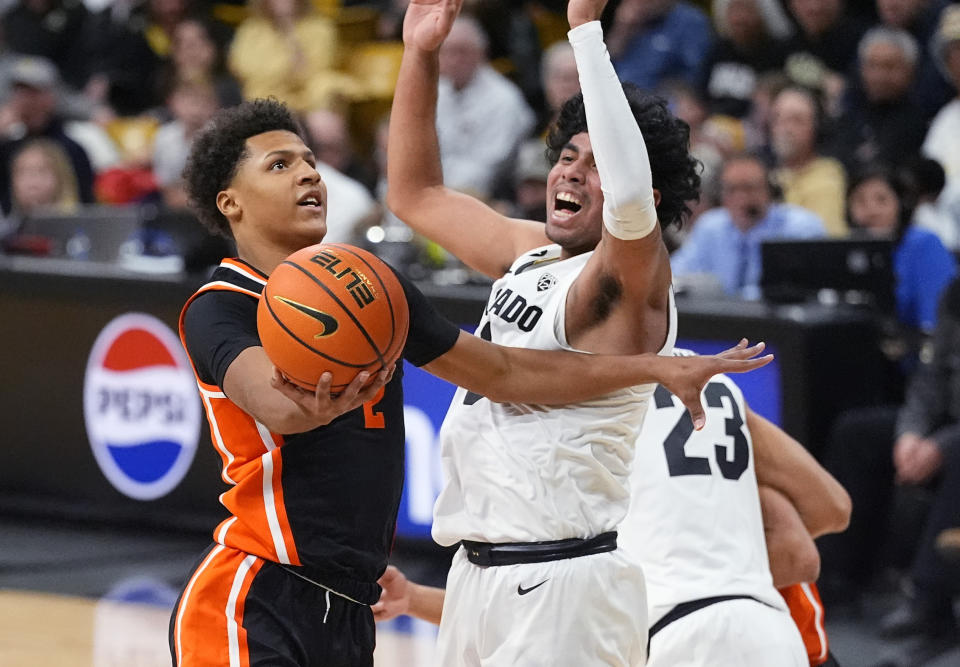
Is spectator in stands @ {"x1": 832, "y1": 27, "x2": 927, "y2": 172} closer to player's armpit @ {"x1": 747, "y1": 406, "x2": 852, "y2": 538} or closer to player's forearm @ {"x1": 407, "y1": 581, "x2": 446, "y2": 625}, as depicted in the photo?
player's armpit @ {"x1": 747, "y1": 406, "x2": 852, "y2": 538}

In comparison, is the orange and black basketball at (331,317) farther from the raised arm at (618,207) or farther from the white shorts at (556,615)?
the white shorts at (556,615)

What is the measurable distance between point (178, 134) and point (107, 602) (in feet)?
15.4

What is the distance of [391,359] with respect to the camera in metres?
2.78

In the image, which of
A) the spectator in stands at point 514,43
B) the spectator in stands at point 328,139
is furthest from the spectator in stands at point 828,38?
the spectator in stands at point 328,139

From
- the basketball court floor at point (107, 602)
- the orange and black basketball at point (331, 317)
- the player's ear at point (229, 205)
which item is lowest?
the basketball court floor at point (107, 602)

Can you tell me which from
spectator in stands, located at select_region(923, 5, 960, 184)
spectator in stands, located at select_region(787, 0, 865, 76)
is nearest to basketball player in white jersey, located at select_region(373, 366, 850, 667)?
spectator in stands, located at select_region(923, 5, 960, 184)

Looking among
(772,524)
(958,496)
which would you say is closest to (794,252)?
(958,496)

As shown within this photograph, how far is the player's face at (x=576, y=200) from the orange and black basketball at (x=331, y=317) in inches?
24.8

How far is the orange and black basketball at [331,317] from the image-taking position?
266 cm

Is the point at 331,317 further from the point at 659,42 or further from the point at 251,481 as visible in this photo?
the point at 659,42

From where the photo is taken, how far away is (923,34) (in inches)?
362

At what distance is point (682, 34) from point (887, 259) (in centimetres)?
367

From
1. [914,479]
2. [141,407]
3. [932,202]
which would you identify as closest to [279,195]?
[914,479]

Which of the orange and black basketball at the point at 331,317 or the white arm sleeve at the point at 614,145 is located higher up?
the white arm sleeve at the point at 614,145
